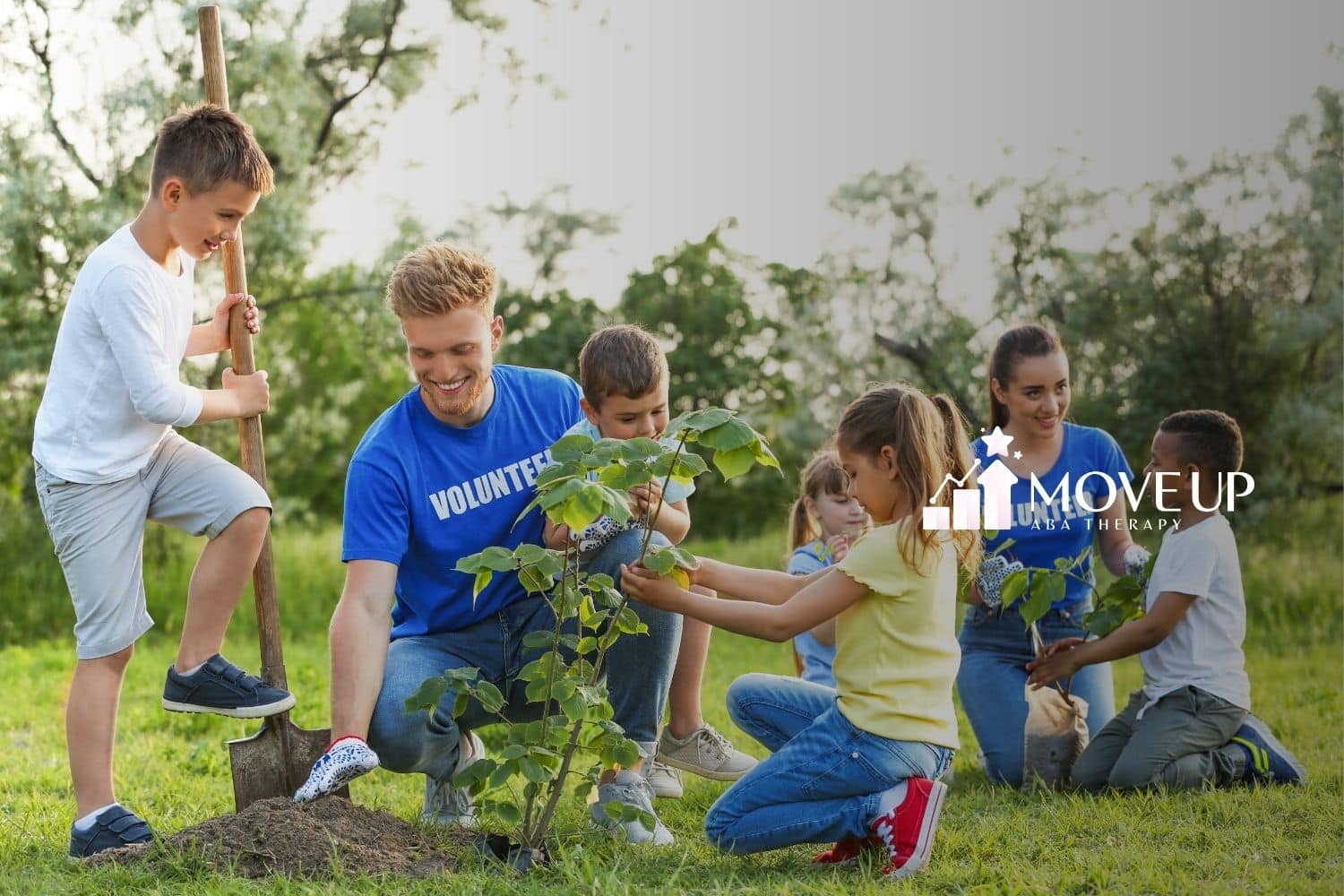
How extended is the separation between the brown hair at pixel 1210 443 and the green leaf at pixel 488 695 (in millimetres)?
2384

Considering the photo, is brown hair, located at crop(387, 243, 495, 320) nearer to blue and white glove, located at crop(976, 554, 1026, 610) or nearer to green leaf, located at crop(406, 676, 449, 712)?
green leaf, located at crop(406, 676, 449, 712)

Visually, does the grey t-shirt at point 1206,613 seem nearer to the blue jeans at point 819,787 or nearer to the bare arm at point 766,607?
the blue jeans at point 819,787

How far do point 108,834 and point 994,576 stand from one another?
2972mm

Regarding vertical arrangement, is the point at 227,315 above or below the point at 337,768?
above

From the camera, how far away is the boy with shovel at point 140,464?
353cm

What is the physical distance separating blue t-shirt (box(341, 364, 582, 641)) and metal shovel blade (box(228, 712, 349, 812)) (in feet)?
1.32

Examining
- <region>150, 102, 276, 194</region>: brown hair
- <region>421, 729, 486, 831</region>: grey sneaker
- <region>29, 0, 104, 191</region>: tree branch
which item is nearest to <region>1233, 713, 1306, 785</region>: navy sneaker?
<region>421, 729, 486, 831</region>: grey sneaker

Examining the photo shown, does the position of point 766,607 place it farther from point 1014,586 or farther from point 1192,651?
point 1192,651

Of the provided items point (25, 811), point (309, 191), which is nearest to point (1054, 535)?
point (25, 811)

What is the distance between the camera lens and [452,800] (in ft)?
13.3

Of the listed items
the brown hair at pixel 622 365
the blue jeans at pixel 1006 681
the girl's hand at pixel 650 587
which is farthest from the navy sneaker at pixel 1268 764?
the brown hair at pixel 622 365

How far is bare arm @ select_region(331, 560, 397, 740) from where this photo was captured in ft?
11.7

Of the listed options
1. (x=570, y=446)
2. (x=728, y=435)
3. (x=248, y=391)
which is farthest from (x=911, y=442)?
(x=248, y=391)

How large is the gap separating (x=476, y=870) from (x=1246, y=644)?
253 inches
